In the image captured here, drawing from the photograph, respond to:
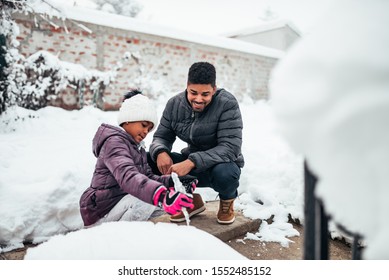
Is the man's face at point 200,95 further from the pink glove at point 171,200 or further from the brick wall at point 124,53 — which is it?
the brick wall at point 124,53

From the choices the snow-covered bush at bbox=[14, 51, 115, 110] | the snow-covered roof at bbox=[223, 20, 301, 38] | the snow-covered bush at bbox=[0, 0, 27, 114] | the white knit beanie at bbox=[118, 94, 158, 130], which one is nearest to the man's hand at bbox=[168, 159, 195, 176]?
the white knit beanie at bbox=[118, 94, 158, 130]

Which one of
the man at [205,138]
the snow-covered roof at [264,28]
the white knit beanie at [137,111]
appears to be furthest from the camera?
the snow-covered roof at [264,28]

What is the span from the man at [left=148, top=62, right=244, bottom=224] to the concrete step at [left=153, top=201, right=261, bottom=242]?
2.2 inches

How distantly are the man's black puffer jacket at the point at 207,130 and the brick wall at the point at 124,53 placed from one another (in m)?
3.86

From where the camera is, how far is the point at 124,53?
24.3ft

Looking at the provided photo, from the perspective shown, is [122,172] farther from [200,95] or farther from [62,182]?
[62,182]

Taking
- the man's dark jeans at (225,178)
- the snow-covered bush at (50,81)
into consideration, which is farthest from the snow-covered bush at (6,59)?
the man's dark jeans at (225,178)

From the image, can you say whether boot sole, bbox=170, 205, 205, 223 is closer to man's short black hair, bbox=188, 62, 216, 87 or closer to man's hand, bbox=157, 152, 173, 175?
man's hand, bbox=157, 152, 173, 175

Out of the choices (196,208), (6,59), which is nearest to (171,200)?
(196,208)

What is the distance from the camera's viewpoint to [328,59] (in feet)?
1.92

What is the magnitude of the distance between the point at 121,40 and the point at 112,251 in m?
7.13

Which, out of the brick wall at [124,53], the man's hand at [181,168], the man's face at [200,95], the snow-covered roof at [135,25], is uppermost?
the snow-covered roof at [135,25]

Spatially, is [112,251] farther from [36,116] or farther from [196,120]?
[36,116]

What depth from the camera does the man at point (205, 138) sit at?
2.38 m
